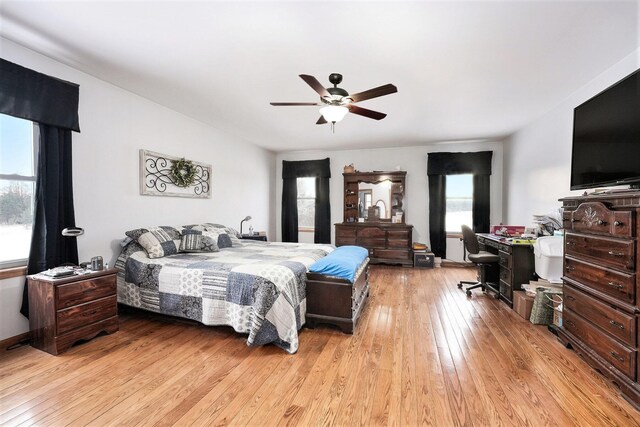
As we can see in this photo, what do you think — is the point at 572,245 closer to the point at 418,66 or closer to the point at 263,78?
the point at 418,66

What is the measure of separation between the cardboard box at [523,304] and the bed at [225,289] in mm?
2365

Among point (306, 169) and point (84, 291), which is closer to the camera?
point (84, 291)

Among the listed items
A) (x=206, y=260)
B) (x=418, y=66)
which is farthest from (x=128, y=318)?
(x=418, y=66)

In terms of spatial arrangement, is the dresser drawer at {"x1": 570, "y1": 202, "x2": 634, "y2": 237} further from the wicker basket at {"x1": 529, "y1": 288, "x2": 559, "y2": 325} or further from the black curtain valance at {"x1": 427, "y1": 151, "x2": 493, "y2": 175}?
the black curtain valance at {"x1": 427, "y1": 151, "x2": 493, "y2": 175}

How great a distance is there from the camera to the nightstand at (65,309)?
227 centimetres

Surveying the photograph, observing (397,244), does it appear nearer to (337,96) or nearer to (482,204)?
(482,204)

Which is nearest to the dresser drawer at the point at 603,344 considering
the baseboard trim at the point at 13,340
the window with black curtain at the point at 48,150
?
the window with black curtain at the point at 48,150

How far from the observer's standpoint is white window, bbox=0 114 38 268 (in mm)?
2426

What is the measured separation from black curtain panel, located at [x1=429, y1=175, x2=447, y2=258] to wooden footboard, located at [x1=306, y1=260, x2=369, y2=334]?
376 cm

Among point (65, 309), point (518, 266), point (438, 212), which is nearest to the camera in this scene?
point (65, 309)

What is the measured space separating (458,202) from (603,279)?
4.21 m

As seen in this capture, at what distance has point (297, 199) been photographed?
6926mm

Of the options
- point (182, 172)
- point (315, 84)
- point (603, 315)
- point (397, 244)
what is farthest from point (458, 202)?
point (182, 172)

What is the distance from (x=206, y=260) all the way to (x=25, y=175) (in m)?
1.76
